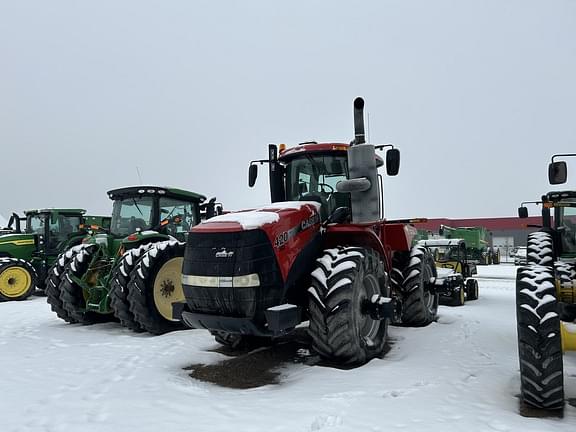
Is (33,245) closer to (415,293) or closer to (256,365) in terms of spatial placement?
(256,365)

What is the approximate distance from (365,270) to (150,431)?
9.31ft

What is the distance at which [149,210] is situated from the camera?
8.77 m

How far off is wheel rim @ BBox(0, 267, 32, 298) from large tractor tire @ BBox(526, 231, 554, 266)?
40.4ft

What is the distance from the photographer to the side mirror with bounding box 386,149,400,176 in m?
5.86

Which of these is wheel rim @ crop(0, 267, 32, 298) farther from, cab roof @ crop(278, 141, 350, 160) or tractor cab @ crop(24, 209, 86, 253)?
cab roof @ crop(278, 141, 350, 160)

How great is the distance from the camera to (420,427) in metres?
3.42

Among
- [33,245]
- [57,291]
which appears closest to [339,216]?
[57,291]

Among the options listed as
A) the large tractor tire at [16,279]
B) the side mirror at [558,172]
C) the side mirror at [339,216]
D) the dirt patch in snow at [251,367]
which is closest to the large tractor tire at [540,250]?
Answer: the side mirror at [558,172]

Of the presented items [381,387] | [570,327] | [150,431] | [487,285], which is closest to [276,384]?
[381,387]

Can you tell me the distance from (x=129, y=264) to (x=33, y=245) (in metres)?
8.16

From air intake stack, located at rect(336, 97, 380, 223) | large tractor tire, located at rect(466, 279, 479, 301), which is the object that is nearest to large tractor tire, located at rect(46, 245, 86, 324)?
air intake stack, located at rect(336, 97, 380, 223)

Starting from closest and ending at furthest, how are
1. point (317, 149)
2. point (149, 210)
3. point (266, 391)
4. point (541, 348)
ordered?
point (541, 348) → point (266, 391) → point (317, 149) → point (149, 210)

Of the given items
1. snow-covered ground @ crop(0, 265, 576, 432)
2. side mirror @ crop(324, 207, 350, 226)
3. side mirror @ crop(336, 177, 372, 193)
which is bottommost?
snow-covered ground @ crop(0, 265, 576, 432)

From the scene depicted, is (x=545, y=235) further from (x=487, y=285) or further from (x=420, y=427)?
(x=487, y=285)
